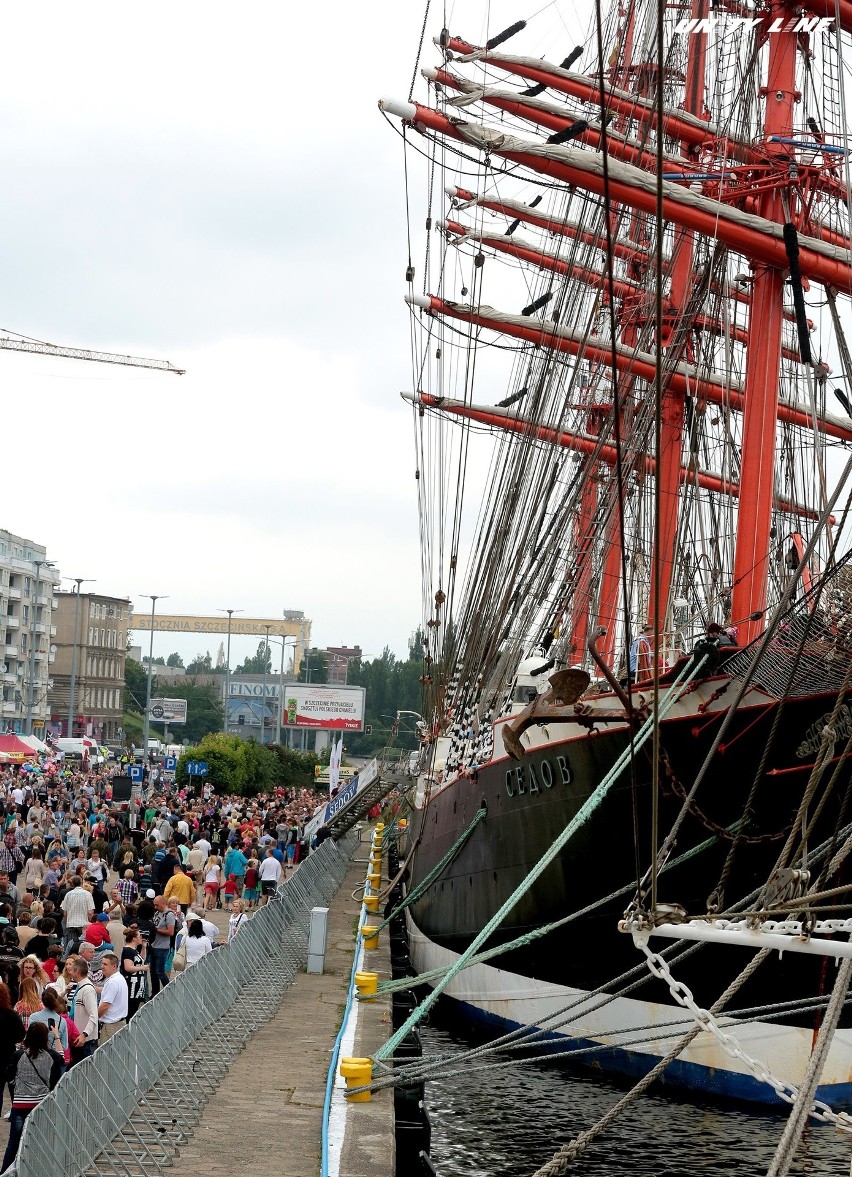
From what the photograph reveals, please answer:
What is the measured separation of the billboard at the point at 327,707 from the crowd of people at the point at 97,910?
142 ft

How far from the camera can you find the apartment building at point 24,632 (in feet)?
343

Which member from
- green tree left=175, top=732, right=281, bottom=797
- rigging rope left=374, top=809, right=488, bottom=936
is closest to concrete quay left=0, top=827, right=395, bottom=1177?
rigging rope left=374, top=809, right=488, bottom=936

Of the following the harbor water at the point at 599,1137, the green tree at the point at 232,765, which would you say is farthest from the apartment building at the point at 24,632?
the harbor water at the point at 599,1137

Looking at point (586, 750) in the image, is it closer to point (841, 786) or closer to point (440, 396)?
point (841, 786)

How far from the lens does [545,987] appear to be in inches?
643

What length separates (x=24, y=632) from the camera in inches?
4267

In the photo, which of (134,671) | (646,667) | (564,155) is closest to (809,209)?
(564,155)

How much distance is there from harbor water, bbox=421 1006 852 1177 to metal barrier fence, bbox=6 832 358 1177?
2.16 meters

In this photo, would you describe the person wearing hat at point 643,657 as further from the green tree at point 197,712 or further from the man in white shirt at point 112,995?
the green tree at point 197,712

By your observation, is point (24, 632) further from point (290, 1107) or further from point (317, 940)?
point (290, 1107)

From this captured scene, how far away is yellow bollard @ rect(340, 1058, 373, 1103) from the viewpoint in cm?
1178

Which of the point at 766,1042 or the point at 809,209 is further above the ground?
the point at 809,209

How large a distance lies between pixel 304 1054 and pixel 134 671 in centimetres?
14829

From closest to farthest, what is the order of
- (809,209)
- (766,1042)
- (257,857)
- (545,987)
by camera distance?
1. (766,1042)
2. (545,987)
3. (809,209)
4. (257,857)
